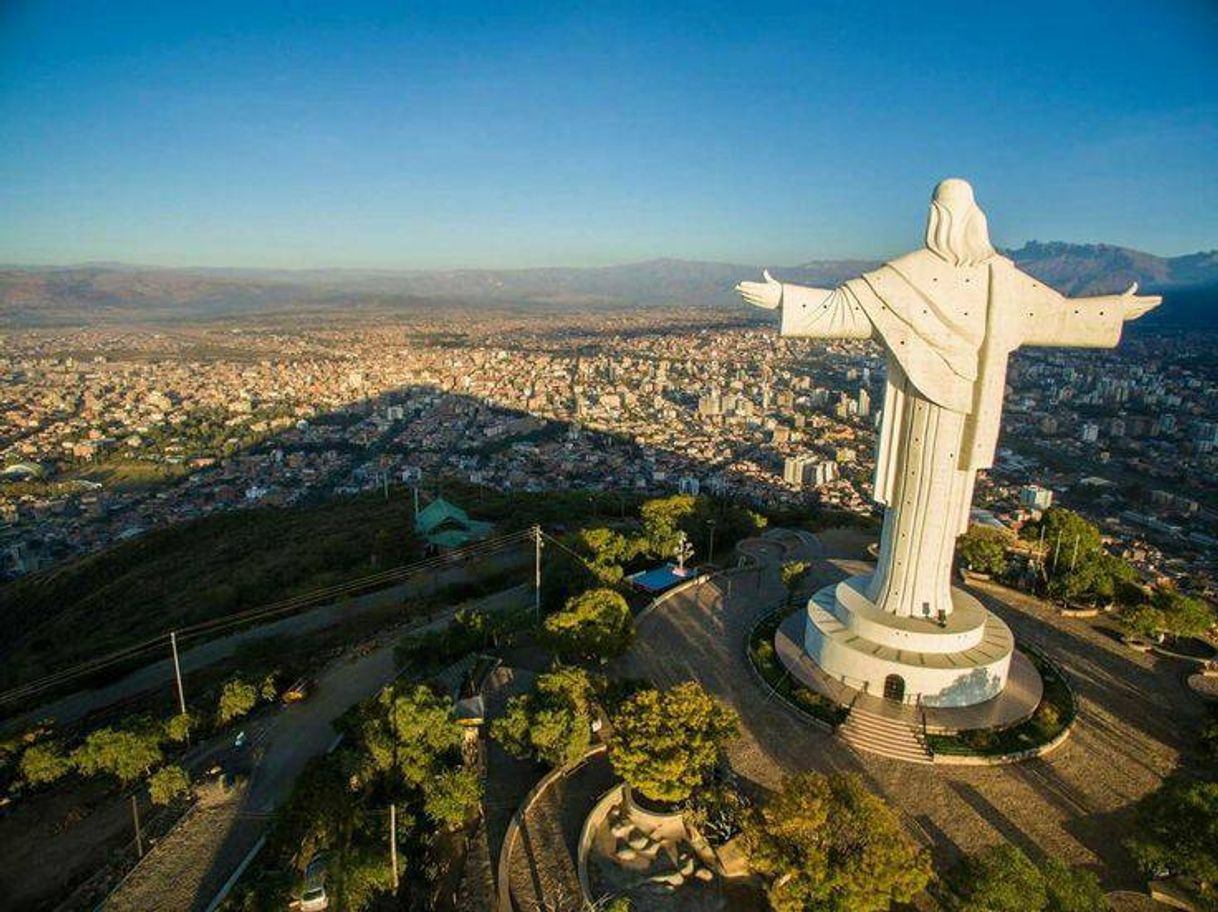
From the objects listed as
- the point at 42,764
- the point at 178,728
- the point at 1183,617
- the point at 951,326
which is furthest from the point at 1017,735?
the point at 42,764

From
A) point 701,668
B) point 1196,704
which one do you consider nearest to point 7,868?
point 701,668

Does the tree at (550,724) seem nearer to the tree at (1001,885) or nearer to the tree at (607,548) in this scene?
the tree at (1001,885)

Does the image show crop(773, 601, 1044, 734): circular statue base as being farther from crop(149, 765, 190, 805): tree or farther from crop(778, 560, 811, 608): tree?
crop(149, 765, 190, 805): tree

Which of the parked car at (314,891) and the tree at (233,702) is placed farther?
the tree at (233,702)

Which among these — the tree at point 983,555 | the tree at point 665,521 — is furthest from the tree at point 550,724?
the tree at point 983,555

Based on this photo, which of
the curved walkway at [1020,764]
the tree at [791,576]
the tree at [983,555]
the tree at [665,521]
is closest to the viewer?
the curved walkway at [1020,764]

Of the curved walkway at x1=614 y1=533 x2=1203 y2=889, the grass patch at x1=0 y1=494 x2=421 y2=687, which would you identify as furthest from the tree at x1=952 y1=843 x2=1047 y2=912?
the grass patch at x1=0 y1=494 x2=421 y2=687
